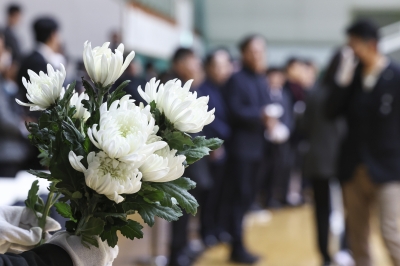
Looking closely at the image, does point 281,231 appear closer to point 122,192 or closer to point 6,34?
point 6,34

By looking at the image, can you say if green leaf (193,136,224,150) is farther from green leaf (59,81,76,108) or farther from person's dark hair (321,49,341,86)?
person's dark hair (321,49,341,86)

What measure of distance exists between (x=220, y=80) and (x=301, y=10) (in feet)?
36.9

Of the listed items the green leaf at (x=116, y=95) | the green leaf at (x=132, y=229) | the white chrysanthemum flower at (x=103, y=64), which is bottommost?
the green leaf at (x=132, y=229)

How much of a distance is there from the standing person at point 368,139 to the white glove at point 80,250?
2.02 meters

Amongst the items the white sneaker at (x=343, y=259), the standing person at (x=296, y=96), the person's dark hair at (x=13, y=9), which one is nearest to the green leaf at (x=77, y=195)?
the white sneaker at (x=343, y=259)

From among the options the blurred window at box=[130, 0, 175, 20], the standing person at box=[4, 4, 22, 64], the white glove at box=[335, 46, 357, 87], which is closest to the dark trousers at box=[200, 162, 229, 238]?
the white glove at box=[335, 46, 357, 87]

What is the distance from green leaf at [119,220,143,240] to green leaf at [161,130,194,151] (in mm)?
168

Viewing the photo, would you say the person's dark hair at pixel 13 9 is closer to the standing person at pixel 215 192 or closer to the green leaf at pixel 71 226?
the standing person at pixel 215 192

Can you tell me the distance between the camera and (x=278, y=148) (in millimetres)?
6703

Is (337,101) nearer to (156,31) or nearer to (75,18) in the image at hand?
(75,18)

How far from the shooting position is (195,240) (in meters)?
4.98

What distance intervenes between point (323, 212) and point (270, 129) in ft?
5.66

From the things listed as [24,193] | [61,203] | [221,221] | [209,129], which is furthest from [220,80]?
[61,203]

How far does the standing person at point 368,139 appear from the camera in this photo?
9.37 feet
